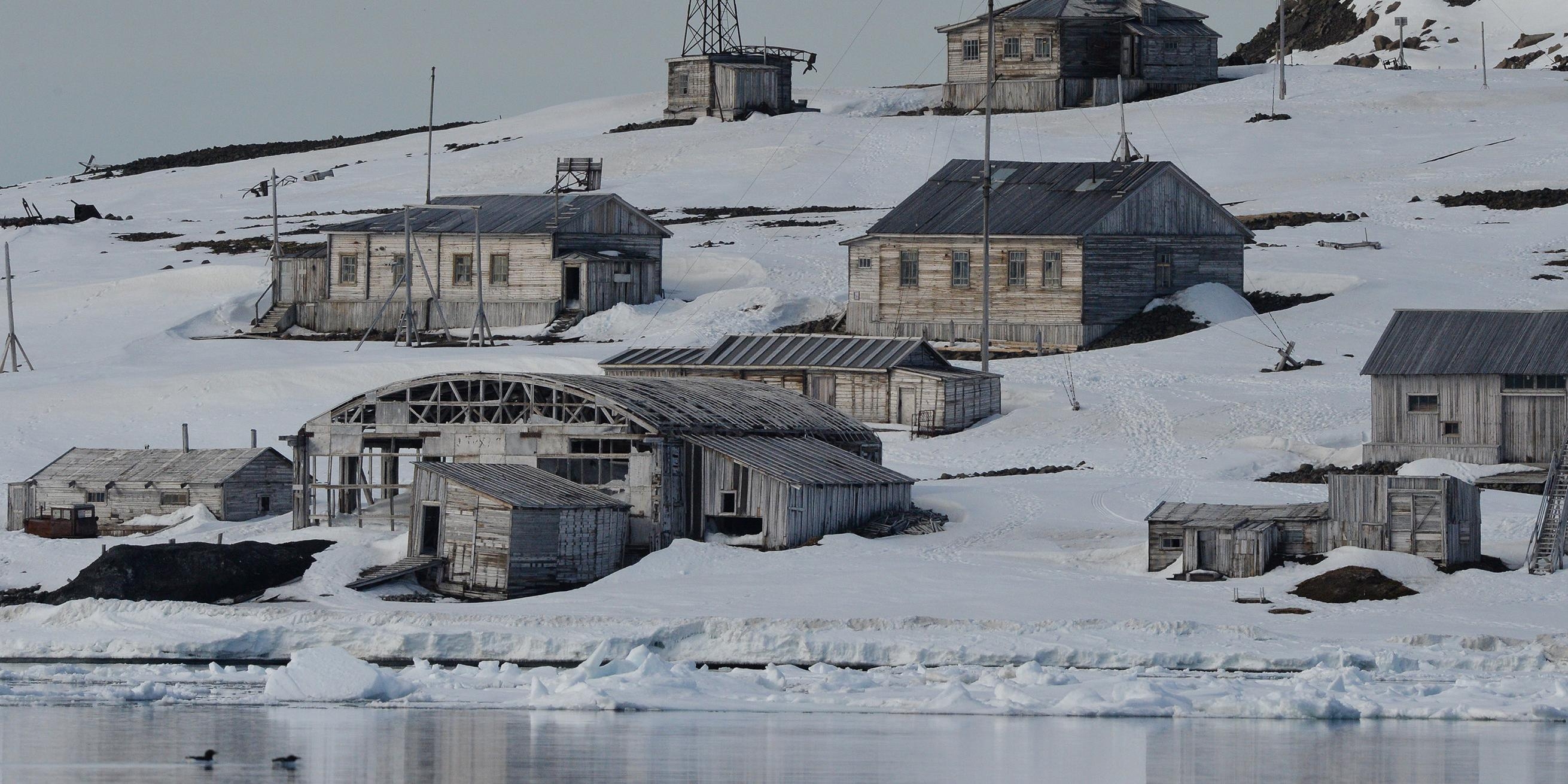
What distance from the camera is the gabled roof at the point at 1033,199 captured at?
228 ft

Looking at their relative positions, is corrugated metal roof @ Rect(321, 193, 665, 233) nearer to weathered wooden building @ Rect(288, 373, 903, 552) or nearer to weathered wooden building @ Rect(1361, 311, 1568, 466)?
weathered wooden building @ Rect(288, 373, 903, 552)

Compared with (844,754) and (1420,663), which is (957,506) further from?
(844,754)

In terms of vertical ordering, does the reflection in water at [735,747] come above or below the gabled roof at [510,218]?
below

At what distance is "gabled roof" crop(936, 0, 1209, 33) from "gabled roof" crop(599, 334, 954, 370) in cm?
4968

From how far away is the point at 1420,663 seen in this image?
33.2 meters

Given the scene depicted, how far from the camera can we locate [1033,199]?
2815 inches

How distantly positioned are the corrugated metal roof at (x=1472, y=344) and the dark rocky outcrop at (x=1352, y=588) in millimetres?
10401

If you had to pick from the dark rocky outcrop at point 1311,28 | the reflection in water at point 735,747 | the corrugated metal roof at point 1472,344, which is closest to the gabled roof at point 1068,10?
the dark rocky outcrop at point 1311,28

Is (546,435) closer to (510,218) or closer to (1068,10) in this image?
(510,218)

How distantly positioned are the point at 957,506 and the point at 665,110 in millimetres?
78069

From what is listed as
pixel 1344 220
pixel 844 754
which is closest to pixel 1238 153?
A: pixel 1344 220

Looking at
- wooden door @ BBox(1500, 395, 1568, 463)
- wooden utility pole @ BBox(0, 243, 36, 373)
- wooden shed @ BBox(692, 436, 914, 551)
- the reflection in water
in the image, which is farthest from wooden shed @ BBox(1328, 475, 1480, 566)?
wooden utility pole @ BBox(0, 243, 36, 373)

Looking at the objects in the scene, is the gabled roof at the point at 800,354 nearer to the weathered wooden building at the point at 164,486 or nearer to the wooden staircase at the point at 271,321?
the weathered wooden building at the point at 164,486

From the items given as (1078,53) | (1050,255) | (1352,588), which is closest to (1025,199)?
(1050,255)
